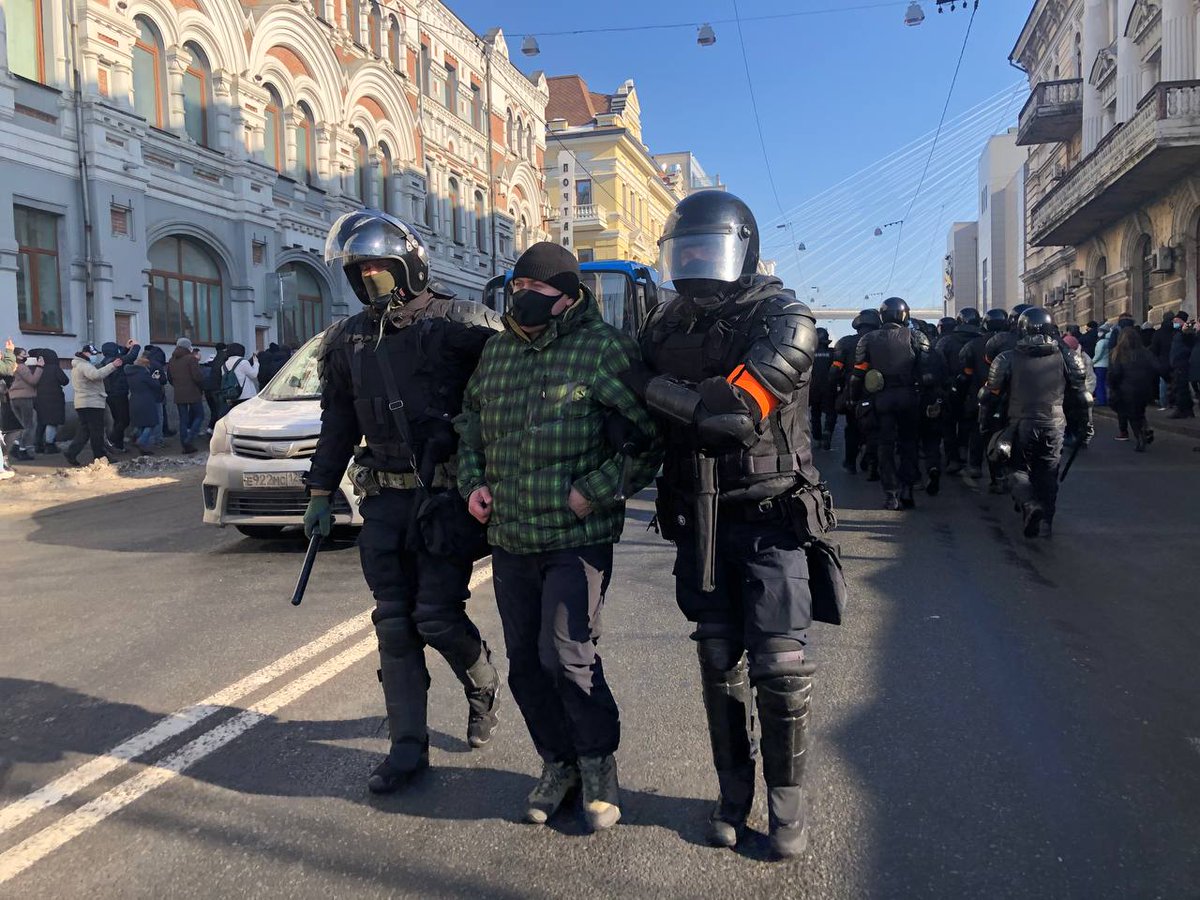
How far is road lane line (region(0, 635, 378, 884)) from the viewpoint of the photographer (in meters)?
2.71

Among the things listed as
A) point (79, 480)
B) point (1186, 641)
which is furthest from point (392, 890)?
point (79, 480)

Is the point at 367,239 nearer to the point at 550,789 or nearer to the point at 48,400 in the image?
the point at 550,789

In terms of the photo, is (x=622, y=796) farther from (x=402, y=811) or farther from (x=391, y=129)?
(x=391, y=129)

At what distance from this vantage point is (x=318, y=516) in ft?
11.2

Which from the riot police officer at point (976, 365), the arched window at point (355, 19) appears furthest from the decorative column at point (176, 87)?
the riot police officer at point (976, 365)

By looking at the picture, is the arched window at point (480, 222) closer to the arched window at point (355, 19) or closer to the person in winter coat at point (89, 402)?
the arched window at point (355, 19)

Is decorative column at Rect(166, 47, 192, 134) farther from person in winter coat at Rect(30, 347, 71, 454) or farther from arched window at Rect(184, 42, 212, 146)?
person in winter coat at Rect(30, 347, 71, 454)

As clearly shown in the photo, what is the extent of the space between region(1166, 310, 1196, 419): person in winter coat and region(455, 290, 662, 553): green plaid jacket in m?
15.1

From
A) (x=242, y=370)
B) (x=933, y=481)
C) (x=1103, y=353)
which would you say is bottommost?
(x=933, y=481)

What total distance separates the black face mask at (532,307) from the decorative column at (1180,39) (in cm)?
2339

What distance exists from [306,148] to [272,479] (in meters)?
20.3

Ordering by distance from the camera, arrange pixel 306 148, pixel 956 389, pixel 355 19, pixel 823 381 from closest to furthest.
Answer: pixel 956 389 → pixel 823 381 → pixel 306 148 → pixel 355 19

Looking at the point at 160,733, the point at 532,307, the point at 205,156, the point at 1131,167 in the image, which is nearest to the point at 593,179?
the point at 205,156

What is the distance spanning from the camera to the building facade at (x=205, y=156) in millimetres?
16641
